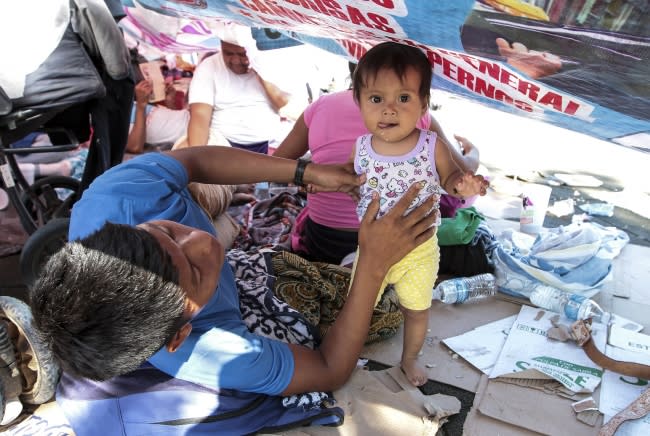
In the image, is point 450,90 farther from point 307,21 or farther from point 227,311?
point 227,311

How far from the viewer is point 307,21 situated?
1945 mm

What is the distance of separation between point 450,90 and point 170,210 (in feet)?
4.20

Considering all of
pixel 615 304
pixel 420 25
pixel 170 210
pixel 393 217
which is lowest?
pixel 615 304

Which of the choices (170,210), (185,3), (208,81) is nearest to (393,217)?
(170,210)

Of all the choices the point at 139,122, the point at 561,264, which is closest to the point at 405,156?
the point at 561,264

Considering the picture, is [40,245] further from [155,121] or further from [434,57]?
[155,121]

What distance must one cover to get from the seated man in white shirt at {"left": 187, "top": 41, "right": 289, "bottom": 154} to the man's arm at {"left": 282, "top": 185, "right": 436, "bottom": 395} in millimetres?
2211

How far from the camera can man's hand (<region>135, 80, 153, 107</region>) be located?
4430 mm

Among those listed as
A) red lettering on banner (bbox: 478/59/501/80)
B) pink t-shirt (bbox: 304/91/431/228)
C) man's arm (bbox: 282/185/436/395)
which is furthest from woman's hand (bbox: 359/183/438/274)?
pink t-shirt (bbox: 304/91/431/228)

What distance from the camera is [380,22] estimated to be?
156 cm

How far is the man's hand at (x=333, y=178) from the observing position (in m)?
1.90

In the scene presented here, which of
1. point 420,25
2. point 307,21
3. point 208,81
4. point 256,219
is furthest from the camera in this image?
point 208,81

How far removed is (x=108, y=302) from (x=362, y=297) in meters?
0.78

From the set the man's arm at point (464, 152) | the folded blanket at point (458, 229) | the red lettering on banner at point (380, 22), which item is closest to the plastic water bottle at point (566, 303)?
the folded blanket at point (458, 229)
